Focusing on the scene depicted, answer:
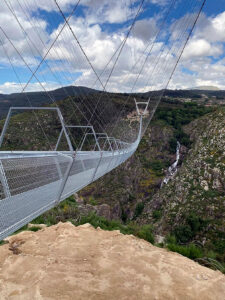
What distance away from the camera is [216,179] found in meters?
22.1

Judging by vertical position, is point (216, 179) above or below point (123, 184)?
above

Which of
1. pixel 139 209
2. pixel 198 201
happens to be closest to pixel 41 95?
pixel 139 209

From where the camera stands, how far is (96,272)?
451 cm

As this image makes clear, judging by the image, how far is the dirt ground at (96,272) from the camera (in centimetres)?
396

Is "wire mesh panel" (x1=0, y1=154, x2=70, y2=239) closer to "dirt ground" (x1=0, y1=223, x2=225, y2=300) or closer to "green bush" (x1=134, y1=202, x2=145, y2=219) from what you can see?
"dirt ground" (x1=0, y1=223, x2=225, y2=300)

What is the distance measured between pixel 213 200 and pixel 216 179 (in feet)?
8.11

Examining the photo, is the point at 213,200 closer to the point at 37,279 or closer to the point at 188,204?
the point at 188,204

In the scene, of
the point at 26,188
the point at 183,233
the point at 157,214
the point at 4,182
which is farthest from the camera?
the point at 157,214

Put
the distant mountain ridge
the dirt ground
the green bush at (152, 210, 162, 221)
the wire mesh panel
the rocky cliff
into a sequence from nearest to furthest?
the wire mesh panel
the dirt ground
the distant mountain ridge
the rocky cliff
the green bush at (152, 210, 162, 221)

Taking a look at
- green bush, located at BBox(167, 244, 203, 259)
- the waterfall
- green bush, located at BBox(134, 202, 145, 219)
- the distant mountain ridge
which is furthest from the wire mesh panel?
the waterfall

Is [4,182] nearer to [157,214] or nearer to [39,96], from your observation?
[157,214]

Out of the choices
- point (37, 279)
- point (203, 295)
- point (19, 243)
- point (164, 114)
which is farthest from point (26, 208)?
point (164, 114)

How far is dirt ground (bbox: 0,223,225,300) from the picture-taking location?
3.96m

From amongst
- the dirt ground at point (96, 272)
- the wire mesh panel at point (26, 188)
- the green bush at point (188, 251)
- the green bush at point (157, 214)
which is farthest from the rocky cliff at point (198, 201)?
the wire mesh panel at point (26, 188)
